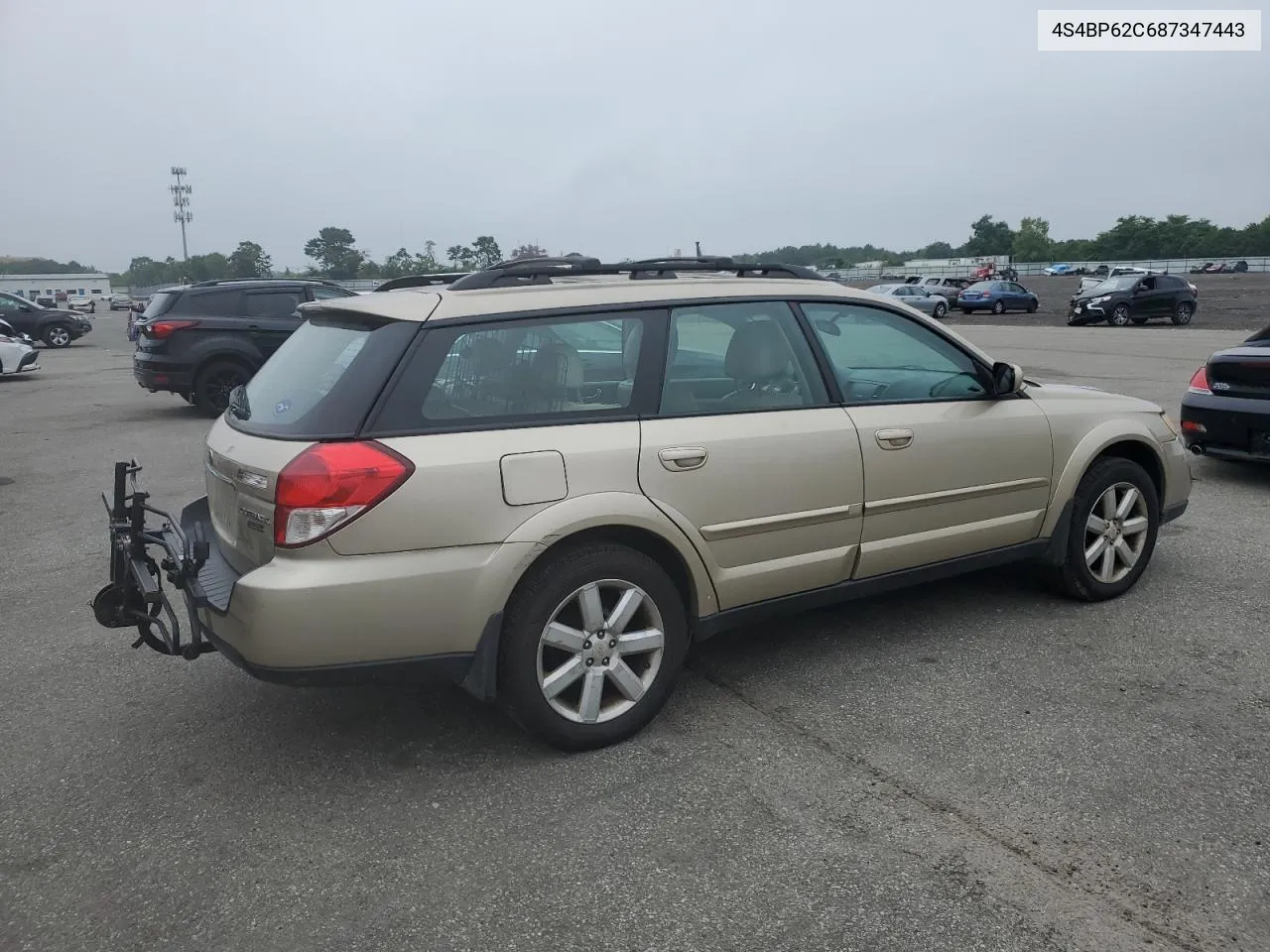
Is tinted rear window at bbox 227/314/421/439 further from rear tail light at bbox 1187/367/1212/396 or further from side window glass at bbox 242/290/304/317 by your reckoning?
side window glass at bbox 242/290/304/317

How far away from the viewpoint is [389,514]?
314 cm

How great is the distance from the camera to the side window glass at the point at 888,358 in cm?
423

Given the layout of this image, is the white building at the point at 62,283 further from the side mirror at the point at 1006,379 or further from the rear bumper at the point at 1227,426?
the side mirror at the point at 1006,379

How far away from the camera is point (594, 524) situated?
340 centimetres

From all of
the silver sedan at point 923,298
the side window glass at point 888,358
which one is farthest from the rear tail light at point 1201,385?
the silver sedan at point 923,298

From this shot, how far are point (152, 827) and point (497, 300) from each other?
201 centimetres

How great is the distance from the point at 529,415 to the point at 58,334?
32.3 meters

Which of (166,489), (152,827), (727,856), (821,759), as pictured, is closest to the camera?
(727,856)

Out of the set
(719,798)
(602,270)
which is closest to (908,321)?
(602,270)

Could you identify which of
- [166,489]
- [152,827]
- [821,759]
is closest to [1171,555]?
[821,759]

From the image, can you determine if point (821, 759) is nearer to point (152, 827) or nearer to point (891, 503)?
point (891, 503)

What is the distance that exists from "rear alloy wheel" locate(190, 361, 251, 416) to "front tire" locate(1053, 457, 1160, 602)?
35.1 feet

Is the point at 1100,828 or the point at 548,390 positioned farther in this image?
the point at 548,390

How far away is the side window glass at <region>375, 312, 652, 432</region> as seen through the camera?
333cm
